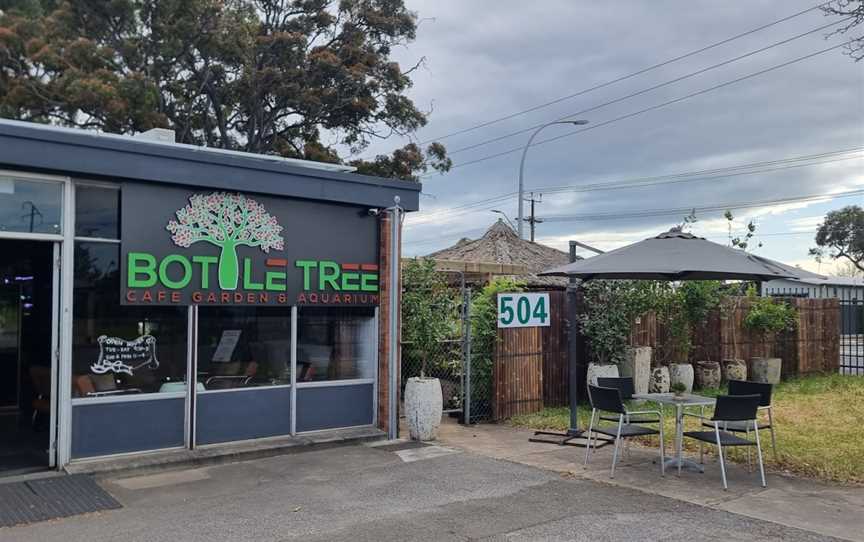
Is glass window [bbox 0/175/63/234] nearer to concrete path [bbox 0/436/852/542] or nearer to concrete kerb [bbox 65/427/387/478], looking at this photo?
concrete kerb [bbox 65/427/387/478]

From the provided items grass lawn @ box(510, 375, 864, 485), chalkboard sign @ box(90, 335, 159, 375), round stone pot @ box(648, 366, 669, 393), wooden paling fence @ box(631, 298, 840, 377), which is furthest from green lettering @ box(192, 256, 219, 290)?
round stone pot @ box(648, 366, 669, 393)

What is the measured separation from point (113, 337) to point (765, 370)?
1197 cm

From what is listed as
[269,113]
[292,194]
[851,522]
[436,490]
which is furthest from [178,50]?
[851,522]

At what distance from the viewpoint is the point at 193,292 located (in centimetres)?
752

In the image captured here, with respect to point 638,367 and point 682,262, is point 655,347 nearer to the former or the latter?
point 638,367

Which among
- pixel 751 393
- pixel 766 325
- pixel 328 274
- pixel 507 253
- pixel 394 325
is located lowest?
pixel 751 393

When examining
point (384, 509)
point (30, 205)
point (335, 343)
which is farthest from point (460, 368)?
point (30, 205)

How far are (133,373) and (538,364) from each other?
5.69 m

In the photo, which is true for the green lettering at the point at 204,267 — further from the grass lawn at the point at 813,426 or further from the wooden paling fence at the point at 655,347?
the grass lawn at the point at 813,426

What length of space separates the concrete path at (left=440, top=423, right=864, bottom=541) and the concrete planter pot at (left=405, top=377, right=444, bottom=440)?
0.31 m

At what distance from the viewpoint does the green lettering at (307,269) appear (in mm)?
8320

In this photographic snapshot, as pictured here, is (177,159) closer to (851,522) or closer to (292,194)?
(292,194)

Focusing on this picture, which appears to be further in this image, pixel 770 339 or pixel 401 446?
pixel 770 339

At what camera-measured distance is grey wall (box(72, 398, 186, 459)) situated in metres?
6.87
